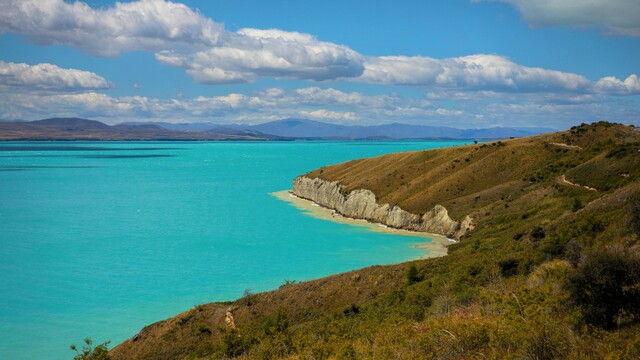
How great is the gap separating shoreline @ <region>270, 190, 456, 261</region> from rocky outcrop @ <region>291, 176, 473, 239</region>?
122cm

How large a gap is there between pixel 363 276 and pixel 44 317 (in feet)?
97.6

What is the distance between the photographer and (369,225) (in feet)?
302

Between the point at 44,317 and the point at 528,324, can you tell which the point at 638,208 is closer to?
the point at 528,324

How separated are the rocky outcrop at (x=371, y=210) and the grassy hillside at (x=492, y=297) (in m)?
2.40

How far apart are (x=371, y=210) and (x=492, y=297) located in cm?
7316

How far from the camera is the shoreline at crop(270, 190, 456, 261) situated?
69.6 m

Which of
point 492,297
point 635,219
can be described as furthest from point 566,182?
point 492,297

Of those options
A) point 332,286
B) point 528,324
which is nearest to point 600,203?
point 332,286

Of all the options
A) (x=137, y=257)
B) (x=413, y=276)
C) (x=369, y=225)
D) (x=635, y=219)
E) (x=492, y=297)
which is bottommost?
(x=137, y=257)

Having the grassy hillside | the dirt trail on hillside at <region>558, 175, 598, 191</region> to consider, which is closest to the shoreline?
the grassy hillside

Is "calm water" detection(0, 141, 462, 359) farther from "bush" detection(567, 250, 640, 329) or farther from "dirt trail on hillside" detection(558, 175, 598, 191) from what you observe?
"bush" detection(567, 250, 640, 329)

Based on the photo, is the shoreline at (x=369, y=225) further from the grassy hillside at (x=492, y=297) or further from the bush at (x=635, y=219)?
the bush at (x=635, y=219)

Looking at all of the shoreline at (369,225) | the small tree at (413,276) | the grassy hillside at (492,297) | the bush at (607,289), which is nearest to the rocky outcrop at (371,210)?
the shoreline at (369,225)

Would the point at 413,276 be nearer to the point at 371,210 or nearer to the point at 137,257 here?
the point at 137,257
